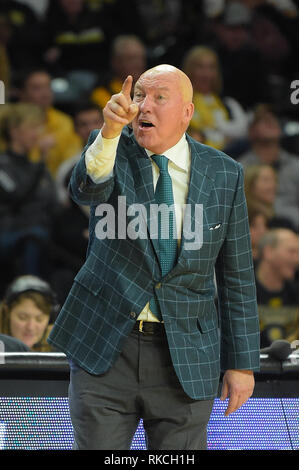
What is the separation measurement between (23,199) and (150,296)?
338 centimetres

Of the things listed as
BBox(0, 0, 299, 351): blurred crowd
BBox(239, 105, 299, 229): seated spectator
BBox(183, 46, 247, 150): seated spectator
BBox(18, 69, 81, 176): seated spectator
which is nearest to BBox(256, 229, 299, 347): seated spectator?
BBox(0, 0, 299, 351): blurred crowd

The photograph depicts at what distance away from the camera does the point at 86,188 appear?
206cm

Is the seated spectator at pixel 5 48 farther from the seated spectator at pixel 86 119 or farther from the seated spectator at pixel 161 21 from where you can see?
the seated spectator at pixel 161 21

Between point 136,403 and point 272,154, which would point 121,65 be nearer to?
point 272,154

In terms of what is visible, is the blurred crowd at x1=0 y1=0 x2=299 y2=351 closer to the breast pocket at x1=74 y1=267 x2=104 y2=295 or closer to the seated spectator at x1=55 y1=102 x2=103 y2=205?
the seated spectator at x1=55 y1=102 x2=103 y2=205

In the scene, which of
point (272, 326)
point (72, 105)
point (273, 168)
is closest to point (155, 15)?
point (72, 105)

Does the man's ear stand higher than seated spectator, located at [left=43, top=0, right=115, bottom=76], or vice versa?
seated spectator, located at [left=43, top=0, right=115, bottom=76]

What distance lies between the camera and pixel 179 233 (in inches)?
85.7

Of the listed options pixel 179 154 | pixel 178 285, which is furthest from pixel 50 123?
pixel 178 285

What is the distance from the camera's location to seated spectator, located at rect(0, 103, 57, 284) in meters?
5.32

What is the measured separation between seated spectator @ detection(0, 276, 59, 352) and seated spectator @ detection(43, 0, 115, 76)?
7.81ft

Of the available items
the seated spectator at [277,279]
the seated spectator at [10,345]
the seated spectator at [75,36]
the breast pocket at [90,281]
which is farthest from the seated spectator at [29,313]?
the seated spectator at [75,36]

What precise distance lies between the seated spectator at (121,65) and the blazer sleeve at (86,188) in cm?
397
